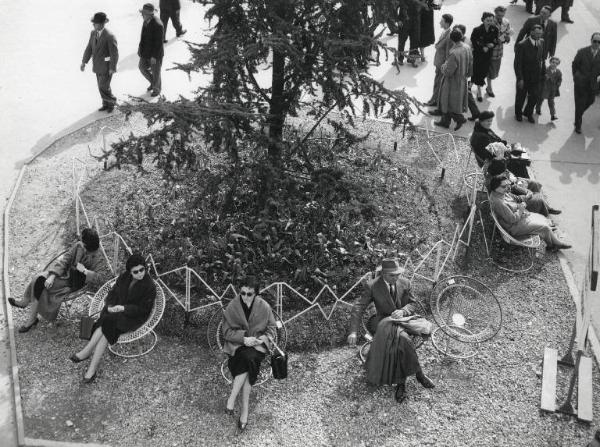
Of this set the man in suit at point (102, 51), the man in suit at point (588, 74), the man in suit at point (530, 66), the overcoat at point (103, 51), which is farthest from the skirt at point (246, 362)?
the man in suit at point (588, 74)

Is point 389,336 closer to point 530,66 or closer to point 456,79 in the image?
point 456,79

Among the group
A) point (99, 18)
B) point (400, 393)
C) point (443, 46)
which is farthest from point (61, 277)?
point (443, 46)

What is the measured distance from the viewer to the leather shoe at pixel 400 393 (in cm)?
733

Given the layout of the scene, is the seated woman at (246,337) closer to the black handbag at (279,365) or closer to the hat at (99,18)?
the black handbag at (279,365)

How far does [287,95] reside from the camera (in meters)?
8.77

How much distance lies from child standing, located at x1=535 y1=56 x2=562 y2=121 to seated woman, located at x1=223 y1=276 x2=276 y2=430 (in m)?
7.68

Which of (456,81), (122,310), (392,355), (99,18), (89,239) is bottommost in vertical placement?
(392,355)

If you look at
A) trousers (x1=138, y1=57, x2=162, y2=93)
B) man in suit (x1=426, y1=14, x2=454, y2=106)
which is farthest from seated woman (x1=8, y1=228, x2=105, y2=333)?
man in suit (x1=426, y1=14, x2=454, y2=106)

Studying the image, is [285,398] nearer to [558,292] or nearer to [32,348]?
[32,348]

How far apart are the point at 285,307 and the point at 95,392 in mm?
2328

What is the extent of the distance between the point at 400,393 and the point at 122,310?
117 inches

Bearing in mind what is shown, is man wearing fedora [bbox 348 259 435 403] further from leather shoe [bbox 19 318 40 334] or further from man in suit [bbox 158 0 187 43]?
man in suit [bbox 158 0 187 43]

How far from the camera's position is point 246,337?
280 inches

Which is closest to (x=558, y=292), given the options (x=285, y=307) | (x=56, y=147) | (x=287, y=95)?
(x=285, y=307)
